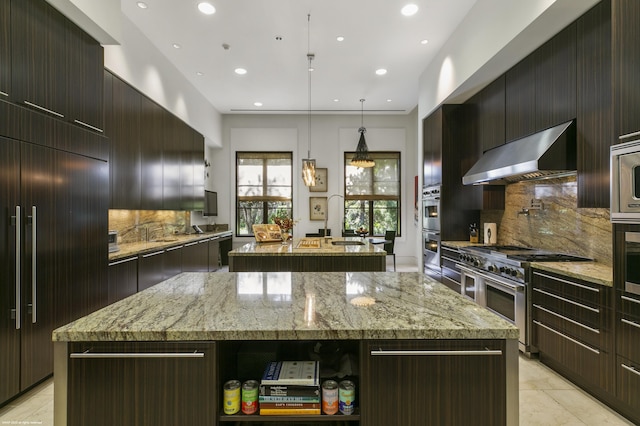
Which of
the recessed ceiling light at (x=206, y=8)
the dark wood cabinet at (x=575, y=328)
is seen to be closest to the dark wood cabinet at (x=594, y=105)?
the dark wood cabinet at (x=575, y=328)

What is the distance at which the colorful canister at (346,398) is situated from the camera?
3.85 ft

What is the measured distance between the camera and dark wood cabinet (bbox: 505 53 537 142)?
10.8ft

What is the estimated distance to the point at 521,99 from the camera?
3.48 meters

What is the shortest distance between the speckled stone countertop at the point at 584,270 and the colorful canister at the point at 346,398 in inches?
79.1

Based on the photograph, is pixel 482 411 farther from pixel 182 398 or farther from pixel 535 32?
pixel 535 32

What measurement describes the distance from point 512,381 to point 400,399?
0.39 m

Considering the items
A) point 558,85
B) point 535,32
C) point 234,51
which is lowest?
point 558,85

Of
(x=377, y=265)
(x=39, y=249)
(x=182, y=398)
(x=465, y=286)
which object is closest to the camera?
(x=182, y=398)

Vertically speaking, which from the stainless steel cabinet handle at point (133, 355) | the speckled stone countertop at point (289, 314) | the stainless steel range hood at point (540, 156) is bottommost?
the stainless steel cabinet handle at point (133, 355)

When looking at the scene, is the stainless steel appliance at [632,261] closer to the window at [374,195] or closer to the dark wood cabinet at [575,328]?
the dark wood cabinet at [575,328]

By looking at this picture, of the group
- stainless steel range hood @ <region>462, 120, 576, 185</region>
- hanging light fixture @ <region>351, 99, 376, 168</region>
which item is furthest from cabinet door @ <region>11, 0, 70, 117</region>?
hanging light fixture @ <region>351, 99, 376, 168</region>

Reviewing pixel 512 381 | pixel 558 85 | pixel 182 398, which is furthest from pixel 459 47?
pixel 182 398

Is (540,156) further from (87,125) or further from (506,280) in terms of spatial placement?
(87,125)

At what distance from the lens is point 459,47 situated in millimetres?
4160
